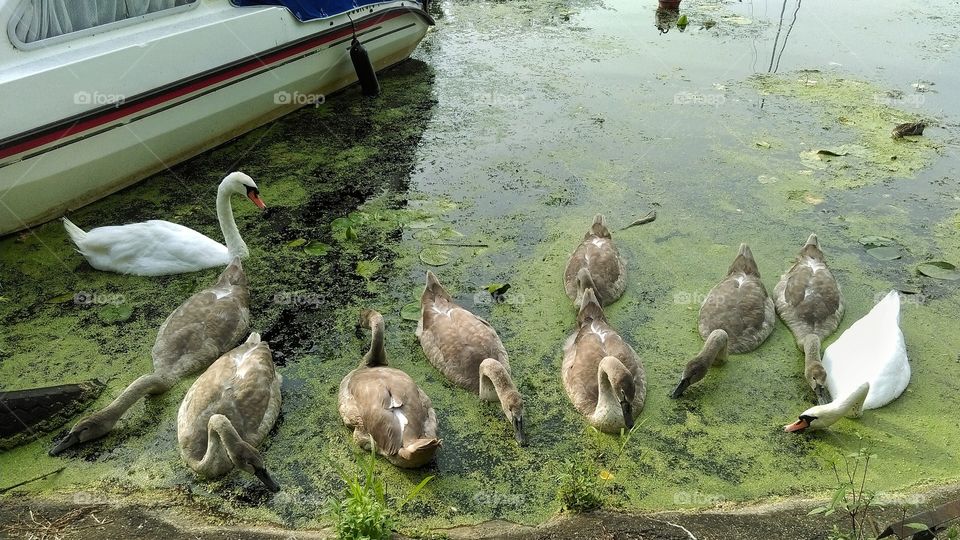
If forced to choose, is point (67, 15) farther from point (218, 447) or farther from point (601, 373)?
point (601, 373)

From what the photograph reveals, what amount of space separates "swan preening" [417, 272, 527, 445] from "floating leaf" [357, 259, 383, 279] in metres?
0.90

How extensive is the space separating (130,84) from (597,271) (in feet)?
16.8

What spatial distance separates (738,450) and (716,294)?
161 cm

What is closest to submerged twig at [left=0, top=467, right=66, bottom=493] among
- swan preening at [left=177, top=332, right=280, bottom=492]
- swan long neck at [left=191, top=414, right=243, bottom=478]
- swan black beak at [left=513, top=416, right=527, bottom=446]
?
swan preening at [left=177, top=332, right=280, bottom=492]

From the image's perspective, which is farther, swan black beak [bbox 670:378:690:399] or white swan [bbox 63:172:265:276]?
white swan [bbox 63:172:265:276]

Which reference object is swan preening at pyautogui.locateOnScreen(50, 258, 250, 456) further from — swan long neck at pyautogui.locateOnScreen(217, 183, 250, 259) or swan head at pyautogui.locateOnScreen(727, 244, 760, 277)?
swan head at pyautogui.locateOnScreen(727, 244, 760, 277)

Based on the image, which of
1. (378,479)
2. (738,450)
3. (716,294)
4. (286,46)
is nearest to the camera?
A: (378,479)

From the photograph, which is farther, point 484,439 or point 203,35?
point 203,35

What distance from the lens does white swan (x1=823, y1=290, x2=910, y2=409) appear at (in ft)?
18.3

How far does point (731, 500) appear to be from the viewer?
486 centimetres

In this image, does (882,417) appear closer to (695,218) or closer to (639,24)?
(695,218)

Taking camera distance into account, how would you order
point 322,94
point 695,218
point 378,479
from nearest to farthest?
point 378,479, point 695,218, point 322,94

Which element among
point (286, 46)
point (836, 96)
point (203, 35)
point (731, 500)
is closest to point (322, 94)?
point (286, 46)

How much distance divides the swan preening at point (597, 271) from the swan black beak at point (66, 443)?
391 centimetres
